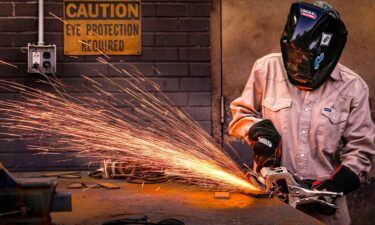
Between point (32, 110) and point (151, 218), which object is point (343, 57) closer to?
point (32, 110)

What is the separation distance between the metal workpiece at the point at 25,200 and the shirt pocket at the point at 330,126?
1.81m

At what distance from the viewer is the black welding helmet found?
4.00m

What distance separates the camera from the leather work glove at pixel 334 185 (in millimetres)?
3717

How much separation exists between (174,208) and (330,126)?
119 centimetres

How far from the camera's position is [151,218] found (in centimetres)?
308

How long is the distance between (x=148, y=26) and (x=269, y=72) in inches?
81.3

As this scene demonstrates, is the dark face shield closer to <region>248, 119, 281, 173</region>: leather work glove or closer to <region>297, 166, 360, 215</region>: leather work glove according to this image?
<region>248, 119, 281, 173</region>: leather work glove

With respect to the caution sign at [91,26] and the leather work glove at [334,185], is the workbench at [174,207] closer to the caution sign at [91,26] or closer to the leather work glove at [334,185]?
the leather work glove at [334,185]

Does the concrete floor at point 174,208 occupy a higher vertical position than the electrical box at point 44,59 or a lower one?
lower

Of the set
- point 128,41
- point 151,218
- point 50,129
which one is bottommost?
point 151,218

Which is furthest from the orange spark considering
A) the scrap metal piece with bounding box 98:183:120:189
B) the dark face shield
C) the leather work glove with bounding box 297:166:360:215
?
the leather work glove with bounding box 297:166:360:215

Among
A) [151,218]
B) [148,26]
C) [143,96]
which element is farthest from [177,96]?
[151,218]

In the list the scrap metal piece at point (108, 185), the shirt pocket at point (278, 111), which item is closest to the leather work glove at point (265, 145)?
the shirt pocket at point (278, 111)

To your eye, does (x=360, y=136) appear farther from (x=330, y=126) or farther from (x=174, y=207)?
(x=174, y=207)
